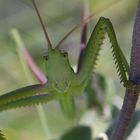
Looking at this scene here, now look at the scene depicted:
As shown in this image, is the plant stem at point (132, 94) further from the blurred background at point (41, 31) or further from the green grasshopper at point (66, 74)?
the blurred background at point (41, 31)

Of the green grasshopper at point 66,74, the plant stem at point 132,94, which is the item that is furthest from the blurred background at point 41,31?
the plant stem at point 132,94

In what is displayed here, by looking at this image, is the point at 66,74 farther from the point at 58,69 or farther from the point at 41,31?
the point at 41,31

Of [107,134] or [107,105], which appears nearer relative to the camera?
[107,134]

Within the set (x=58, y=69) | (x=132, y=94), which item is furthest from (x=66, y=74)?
(x=132, y=94)

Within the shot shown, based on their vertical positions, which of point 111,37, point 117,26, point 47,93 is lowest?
A: point 117,26

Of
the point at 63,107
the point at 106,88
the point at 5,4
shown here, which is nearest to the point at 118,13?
the point at 5,4

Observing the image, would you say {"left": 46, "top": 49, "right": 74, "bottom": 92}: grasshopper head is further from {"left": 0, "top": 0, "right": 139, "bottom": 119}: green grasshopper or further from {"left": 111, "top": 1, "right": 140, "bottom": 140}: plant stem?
{"left": 111, "top": 1, "right": 140, "bottom": 140}: plant stem

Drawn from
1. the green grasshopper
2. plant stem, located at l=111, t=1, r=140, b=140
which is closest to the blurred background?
the green grasshopper

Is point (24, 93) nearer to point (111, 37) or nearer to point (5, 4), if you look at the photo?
point (111, 37)
